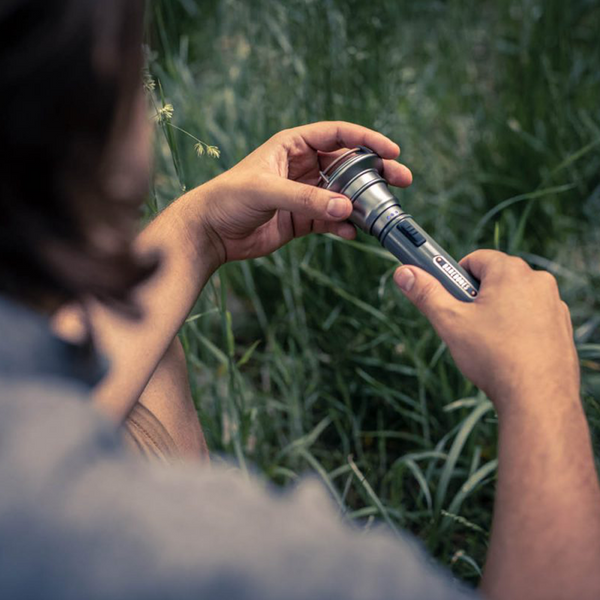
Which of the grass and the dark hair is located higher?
the dark hair

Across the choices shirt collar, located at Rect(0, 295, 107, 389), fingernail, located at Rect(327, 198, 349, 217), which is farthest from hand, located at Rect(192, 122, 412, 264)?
shirt collar, located at Rect(0, 295, 107, 389)

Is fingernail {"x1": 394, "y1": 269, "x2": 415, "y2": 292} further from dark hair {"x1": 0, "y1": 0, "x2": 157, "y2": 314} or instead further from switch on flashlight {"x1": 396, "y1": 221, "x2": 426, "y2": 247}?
dark hair {"x1": 0, "y1": 0, "x2": 157, "y2": 314}

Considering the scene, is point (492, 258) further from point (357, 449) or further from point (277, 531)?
point (357, 449)

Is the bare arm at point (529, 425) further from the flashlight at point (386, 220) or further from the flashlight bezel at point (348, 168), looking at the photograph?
the flashlight bezel at point (348, 168)

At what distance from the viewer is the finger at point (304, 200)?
974 mm

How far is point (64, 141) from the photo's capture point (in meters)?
0.58

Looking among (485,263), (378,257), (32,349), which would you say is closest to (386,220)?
(485,263)

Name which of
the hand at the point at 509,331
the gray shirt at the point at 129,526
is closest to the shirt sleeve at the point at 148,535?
the gray shirt at the point at 129,526

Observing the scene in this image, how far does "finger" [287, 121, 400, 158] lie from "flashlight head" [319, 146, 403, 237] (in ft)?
0.19

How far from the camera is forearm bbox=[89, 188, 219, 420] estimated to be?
954mm

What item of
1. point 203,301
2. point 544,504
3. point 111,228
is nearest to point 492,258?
point 544,504

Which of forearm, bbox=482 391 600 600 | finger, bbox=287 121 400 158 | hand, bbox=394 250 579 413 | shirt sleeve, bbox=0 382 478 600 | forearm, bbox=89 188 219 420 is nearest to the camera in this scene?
shirt sleeve, bbox=0 382 478 600

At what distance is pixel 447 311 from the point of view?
832mm

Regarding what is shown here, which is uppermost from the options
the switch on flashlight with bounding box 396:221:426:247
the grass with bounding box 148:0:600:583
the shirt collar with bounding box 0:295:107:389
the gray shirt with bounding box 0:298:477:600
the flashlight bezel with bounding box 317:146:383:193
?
the shirt collar with bounding box 0:295:107:389
